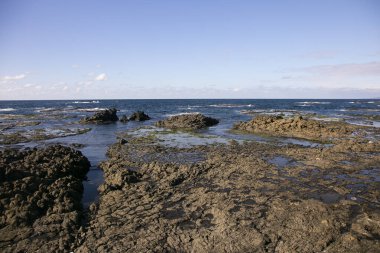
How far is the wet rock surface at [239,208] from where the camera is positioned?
321 inches

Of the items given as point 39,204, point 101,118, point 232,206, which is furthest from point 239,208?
point 101,118

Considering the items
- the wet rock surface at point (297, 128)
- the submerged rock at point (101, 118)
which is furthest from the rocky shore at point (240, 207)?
the submerged rock at point (101, 118)

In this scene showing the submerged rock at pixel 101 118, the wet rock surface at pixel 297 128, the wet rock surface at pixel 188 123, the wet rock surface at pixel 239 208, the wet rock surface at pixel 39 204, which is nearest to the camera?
the wet rock surface at pixel 239 208

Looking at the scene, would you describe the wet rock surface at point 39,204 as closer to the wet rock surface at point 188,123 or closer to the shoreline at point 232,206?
the shoreline at point 232,206

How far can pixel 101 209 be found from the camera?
34.9ft

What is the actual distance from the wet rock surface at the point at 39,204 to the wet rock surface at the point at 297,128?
65.9 ft

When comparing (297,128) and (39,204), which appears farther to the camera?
(297,128)

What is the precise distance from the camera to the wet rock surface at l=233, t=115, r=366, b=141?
27688mm

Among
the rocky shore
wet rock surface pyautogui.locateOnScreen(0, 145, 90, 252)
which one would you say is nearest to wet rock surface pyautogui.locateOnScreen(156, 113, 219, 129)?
the rocky shore

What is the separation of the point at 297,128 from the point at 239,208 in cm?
2211

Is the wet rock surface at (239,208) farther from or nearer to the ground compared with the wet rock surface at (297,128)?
nearer to the ground

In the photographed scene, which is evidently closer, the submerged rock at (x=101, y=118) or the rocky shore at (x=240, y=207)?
the rocky shore at (x=240, y=207)

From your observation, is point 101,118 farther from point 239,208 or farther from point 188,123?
point 239,208

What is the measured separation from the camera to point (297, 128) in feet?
99.5
